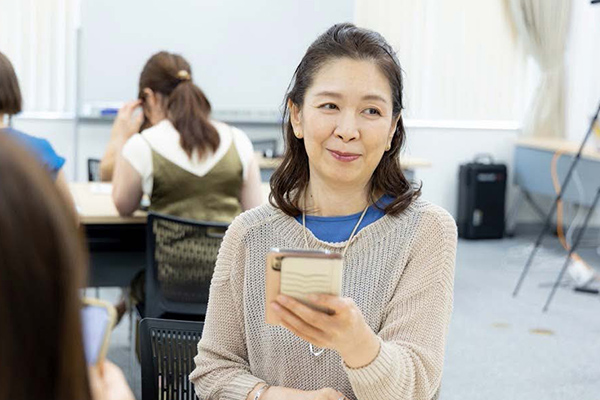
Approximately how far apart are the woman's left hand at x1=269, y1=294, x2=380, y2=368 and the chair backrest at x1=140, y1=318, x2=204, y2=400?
624mm

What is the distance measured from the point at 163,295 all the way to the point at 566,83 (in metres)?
5.65

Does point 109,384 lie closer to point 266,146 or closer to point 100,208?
point 100,208

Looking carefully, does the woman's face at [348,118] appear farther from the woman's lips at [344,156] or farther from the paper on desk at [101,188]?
the paper on desk at [101,188]

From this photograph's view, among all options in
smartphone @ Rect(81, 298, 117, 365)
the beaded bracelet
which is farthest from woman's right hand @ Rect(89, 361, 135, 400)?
the beaded bracelet

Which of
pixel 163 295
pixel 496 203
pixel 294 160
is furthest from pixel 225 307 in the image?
pixel 496 203

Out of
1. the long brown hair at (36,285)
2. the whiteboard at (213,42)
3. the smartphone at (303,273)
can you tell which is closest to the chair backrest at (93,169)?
the whiteboard at (213,42)

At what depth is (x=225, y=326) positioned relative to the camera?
1.94m

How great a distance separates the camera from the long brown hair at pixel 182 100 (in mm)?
3617

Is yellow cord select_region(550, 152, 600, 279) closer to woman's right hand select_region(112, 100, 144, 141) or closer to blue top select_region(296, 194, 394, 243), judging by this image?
woman's right hand select_region(112, 100, 144, 141)

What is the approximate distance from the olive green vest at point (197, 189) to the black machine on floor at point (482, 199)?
449 centimetres

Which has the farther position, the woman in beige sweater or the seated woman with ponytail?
the seated woman with ponytail

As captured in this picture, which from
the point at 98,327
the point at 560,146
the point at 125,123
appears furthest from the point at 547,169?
the point at 98,327

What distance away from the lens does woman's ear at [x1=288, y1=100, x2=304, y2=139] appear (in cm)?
200

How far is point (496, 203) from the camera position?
7961 millimetres
